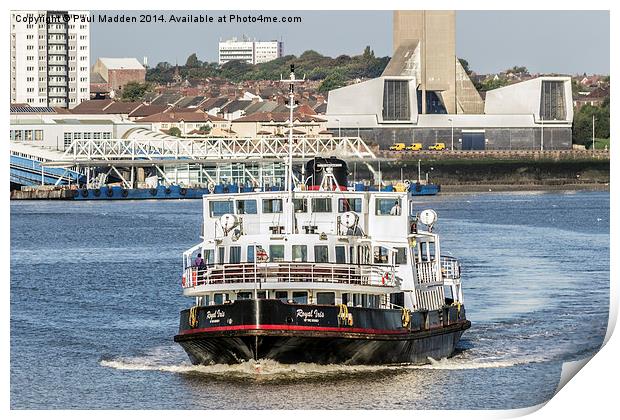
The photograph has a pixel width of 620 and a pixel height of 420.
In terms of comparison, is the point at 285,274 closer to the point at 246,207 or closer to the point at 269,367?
the point at 269,367

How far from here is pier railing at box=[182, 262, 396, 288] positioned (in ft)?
52.9

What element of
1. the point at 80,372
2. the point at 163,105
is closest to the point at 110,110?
the point at 163,105

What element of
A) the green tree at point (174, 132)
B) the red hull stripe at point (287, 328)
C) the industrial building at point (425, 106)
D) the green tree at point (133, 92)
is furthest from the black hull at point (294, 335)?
the green tree at point (133, 92)

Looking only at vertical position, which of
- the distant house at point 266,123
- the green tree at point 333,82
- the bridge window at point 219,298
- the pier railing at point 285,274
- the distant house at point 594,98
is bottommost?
the bridge window at point 219,298

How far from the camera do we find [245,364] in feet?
53.2

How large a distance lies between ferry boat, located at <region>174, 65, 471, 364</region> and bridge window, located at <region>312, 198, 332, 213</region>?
1 centimetres

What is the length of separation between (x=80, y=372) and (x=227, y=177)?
48918 millimetres

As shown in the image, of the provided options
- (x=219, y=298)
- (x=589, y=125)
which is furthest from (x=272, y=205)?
(x=589, y=125)

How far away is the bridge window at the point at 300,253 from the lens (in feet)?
54.3

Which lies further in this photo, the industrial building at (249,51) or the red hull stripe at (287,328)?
the industrial building at (249,51)

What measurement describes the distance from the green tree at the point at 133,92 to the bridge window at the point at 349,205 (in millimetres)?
83011

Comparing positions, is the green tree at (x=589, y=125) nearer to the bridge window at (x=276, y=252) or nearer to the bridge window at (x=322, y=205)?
the bridge window at (x=322, y=205)
